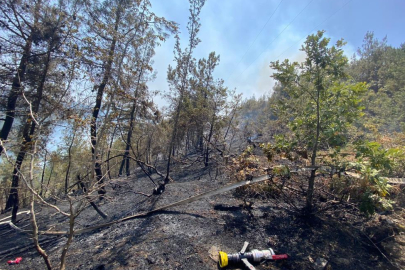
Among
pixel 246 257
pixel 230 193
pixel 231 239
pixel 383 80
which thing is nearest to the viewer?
pixel 246 257

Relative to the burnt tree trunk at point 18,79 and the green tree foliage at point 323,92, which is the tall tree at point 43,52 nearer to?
the burnt tree trunk at point 18,79

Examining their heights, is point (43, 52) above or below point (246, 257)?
above

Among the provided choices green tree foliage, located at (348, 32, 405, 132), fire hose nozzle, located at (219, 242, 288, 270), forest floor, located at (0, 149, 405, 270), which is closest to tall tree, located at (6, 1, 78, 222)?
forest floor, located at (0, 149, 405, 270)

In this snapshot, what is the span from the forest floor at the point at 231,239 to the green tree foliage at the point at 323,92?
655 mm

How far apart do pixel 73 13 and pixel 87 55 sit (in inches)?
90.9

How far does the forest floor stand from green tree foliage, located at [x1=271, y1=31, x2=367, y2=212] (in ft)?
2.15

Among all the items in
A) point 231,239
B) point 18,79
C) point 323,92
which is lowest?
point 231,239

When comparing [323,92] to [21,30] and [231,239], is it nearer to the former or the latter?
[231,239]

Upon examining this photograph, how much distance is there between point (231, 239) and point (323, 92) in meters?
2.82

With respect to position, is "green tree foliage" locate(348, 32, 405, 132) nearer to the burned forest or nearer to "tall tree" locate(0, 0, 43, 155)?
the burned forest

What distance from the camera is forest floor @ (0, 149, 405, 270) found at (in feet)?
9.18

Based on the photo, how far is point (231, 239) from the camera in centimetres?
327

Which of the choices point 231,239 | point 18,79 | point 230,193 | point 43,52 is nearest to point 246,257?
point 231,239

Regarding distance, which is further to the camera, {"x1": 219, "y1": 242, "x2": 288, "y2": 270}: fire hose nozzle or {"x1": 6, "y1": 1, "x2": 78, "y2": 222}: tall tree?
{"x1": 6, "y1": 1, "x2": 78, "y2": 222}: tall tree
